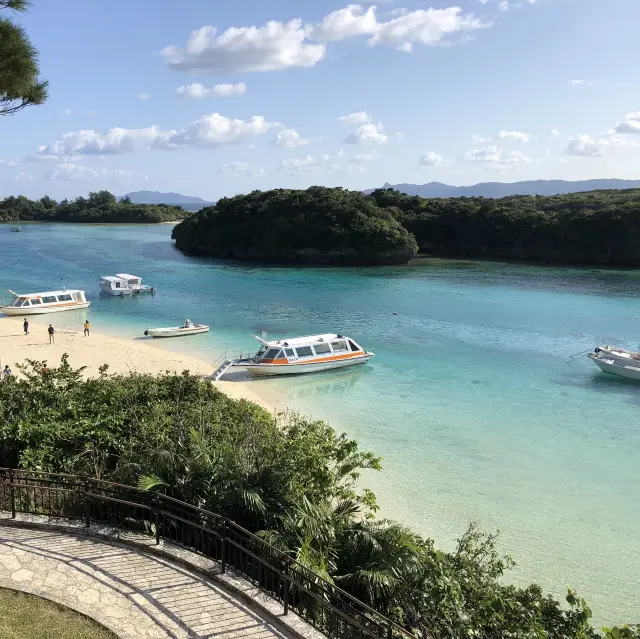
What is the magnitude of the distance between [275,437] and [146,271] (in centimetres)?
6444

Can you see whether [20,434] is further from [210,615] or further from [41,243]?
[41,243]

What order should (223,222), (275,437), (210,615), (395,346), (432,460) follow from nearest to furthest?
(210,615) < (275,437) < (432,460) < (395,346) < (223,222)

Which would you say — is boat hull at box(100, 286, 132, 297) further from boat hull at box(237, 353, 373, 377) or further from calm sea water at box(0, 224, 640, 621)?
boat hull at box(237, 353, 373, 377)

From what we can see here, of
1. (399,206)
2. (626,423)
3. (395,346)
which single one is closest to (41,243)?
(399,206)

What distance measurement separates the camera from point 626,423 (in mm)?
24219

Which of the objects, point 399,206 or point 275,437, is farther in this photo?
point 399,206

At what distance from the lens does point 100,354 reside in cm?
3316

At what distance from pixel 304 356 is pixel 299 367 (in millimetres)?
774

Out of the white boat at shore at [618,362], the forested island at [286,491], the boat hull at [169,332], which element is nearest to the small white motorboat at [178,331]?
the boat hull at [169,332]

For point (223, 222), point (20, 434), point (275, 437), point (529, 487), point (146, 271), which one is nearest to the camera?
point (20, 434)

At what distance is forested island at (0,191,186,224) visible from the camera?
7151 inches

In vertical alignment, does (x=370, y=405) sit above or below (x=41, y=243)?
below

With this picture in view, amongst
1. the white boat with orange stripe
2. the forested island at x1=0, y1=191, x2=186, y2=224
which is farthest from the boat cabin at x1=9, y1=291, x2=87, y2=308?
the forested island at x1=0, y1=191, x2=186, y2=224

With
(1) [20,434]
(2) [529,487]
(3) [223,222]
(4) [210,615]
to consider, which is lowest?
(2) [529,487]
